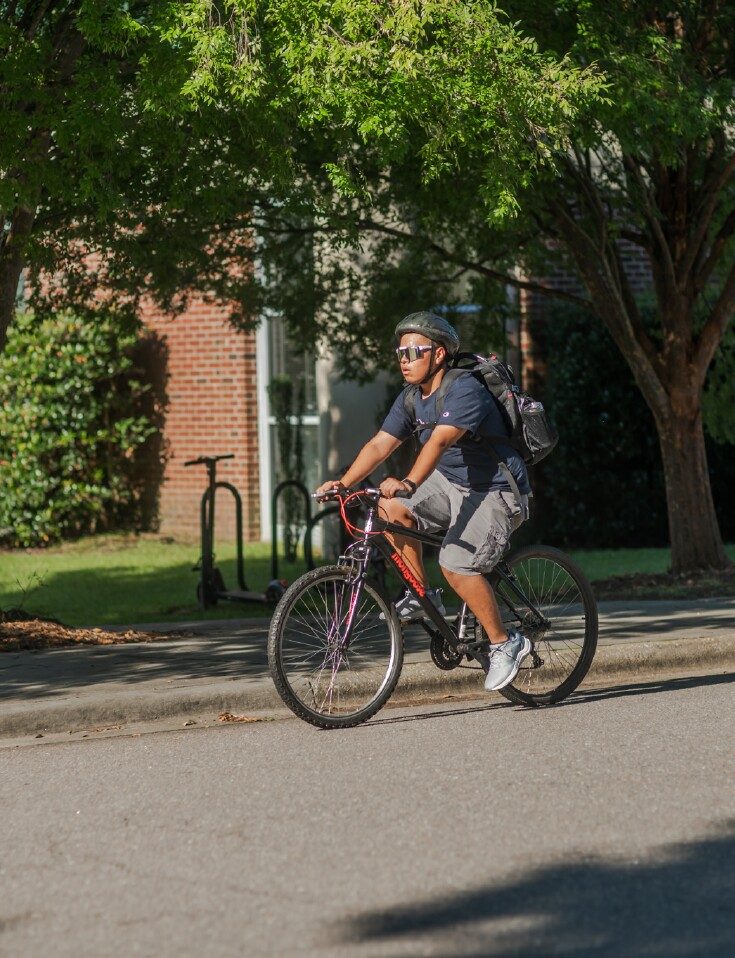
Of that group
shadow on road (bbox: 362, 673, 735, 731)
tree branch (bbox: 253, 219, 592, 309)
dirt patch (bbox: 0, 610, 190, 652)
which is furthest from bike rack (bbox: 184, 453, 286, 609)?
shadow on road (bbox: 362, 673, 735, 731)

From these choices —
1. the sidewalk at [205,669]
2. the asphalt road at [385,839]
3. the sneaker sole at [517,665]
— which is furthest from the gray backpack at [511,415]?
the sidewalk at [205,669]

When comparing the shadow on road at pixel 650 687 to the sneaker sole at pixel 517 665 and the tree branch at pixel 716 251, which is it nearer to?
the sneaker sole at pixel 517 665

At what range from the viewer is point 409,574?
6805 mm

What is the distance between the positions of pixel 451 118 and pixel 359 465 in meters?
2.00

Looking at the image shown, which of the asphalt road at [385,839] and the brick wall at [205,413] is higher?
the brick wall at [205,413]

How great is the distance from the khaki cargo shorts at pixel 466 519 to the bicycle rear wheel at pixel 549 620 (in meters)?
0.24

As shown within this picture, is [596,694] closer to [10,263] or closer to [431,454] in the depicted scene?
[431,454]

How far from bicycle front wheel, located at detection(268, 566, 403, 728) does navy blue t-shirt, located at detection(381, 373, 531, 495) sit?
2.19 feet

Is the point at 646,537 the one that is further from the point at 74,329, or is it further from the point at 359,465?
the point at 359,465

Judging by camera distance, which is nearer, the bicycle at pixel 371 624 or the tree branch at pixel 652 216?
the bicycle at pixel 371 624

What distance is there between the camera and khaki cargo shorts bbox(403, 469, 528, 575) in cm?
677

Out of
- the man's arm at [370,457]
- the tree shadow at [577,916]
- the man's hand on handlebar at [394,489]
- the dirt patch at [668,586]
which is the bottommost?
the tree shadow at [577,916]

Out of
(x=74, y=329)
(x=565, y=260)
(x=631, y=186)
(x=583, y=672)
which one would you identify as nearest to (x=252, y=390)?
(x=74, y=329)

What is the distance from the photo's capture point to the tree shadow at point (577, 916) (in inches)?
158
